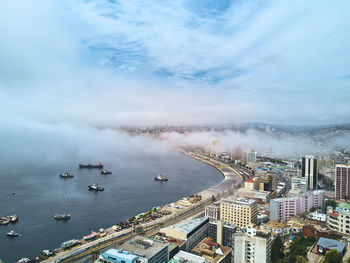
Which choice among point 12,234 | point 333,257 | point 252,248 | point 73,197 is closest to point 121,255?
point 252,248

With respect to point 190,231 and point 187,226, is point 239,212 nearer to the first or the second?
point 187,226

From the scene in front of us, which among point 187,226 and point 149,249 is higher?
point 149,249

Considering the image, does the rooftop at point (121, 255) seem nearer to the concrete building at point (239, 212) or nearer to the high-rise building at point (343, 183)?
Answer: the concrete building at point (239, 212)

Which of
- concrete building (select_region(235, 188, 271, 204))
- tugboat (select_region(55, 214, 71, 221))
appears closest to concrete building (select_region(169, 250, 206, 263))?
tugboat (select_region(55, 214, 71, 221))

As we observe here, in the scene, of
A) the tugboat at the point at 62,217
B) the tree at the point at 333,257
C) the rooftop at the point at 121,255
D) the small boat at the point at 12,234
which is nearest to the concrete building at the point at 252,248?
the tree at the point at 333,257

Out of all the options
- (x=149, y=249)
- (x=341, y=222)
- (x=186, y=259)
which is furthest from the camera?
(x=341, y=222)

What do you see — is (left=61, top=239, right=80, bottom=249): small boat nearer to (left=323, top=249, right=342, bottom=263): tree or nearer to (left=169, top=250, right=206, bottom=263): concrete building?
(left=169, top=250, right=206, bottom=263): concrete building

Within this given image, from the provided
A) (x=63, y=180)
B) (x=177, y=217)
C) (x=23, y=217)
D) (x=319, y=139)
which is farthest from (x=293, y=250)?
(x=319, y=139)
